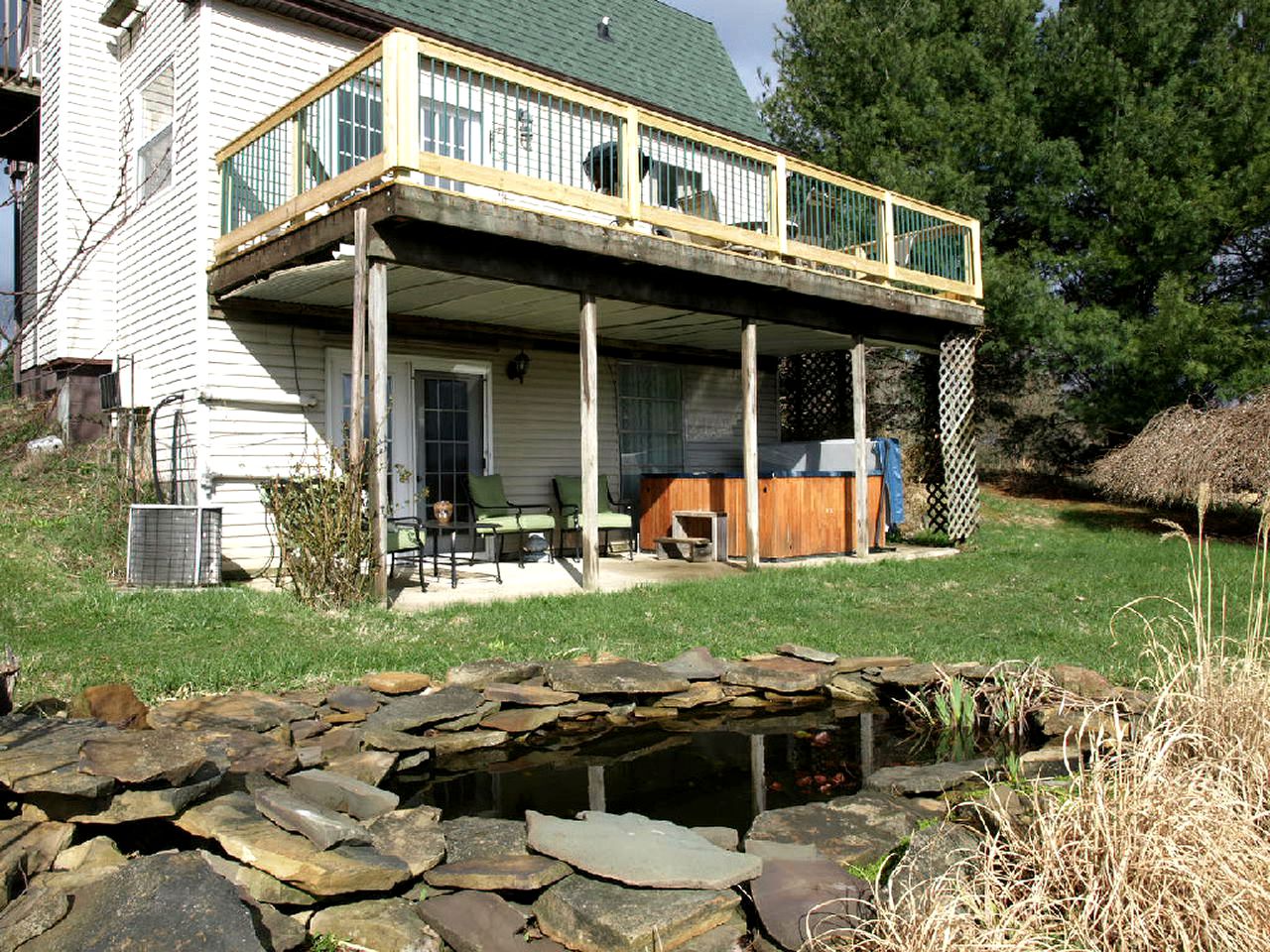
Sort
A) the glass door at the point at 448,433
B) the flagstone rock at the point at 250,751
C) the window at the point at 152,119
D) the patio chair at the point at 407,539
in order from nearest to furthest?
the flagstone rock at the point at 250,751 < the patio chair at the point at 407,539 < the window at the point at 152,119 < the glass door at the point at 448,433

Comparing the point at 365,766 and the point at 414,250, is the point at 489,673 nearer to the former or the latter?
the point at 365,766

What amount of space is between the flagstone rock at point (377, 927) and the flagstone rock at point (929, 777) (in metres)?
1.99

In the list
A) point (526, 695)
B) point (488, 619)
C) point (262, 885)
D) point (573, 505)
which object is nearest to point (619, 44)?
point (573, 505)

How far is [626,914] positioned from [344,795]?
1.25m

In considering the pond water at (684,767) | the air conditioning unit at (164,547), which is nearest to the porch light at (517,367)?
the air conditioning unit at (164,547)

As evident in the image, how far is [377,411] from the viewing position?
22.4 feet

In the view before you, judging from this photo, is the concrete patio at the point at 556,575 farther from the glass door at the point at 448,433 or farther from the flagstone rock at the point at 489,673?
the flagstone rock at the point at 489,673

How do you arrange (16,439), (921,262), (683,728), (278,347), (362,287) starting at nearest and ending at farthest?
(683,728)
(362,287)
(278,347)
(16,439)
(921,262)

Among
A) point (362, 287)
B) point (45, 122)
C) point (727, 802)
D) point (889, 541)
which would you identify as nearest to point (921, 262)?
point (889, 541)

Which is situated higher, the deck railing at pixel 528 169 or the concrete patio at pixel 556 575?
the deck railing at pixel 528 169

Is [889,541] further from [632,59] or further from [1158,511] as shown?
[632,59]

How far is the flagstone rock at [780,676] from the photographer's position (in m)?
5.32

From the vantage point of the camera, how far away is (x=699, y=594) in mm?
7938

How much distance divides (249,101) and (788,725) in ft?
25.7
